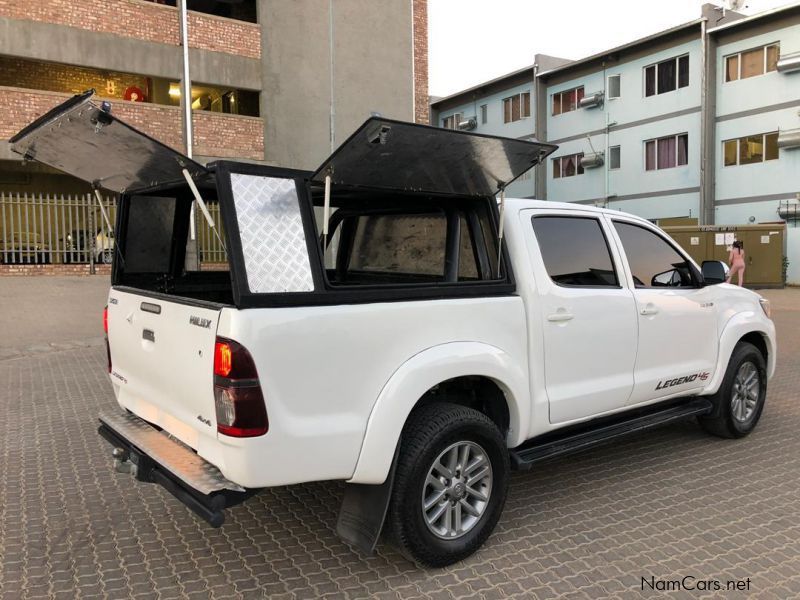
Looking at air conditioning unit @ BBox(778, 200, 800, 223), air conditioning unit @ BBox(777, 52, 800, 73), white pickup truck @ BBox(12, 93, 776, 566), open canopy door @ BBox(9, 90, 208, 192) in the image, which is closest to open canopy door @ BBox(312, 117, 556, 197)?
white pickup truck @ BBox(12, 93, 776, 566)

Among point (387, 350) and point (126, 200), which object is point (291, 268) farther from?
point (126, 200)

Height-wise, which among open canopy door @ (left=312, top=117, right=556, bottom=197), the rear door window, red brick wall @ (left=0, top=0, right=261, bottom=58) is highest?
red brick wall @ (left=0, top=0, right=261, bottom=58)

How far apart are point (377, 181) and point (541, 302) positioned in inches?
47.9

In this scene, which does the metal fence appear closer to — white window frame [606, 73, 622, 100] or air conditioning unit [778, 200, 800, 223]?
air conditioning unit [778, 200, 800, 223]

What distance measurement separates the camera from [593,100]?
3234 centimetres

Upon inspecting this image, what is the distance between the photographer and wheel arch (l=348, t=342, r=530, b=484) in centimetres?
305

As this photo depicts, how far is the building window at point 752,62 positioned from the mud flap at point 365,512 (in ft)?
95.0

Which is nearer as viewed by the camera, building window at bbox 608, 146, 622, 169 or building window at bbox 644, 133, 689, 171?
building window at bbox 644, 133, 689, 171

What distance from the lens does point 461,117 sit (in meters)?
40.1

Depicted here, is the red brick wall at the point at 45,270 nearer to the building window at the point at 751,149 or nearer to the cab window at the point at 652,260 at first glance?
the cab window at the point at 652,260

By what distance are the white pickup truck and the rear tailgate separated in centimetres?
2

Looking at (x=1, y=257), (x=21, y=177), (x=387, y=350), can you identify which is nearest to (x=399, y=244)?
(x=387, y=350)

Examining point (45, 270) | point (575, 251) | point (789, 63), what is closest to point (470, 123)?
point (789, 63)

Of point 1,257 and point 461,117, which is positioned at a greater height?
point 461,117
